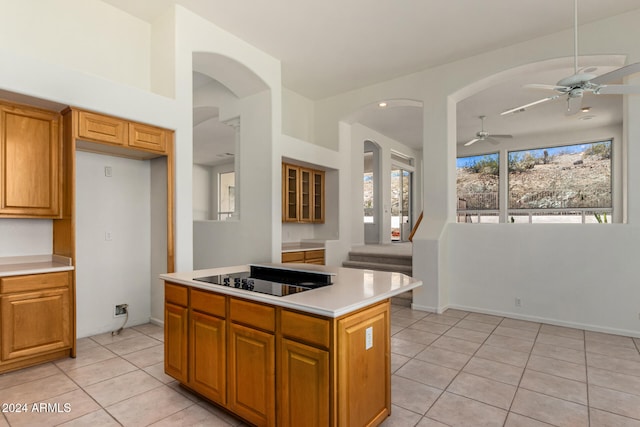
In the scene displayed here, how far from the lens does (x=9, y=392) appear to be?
2.56 meters

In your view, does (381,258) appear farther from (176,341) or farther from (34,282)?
(34,282)

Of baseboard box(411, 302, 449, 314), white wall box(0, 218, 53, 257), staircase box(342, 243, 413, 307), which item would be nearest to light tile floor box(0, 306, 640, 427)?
baseboard box(411, 302, 449, 314)

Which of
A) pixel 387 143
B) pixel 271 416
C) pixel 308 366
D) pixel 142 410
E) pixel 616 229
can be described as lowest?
pixel 142 410

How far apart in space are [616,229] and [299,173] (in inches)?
175

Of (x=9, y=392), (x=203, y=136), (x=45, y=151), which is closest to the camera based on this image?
(x=9, y=392)

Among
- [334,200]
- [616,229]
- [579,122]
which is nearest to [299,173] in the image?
[334,200]

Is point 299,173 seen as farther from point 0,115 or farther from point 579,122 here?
point 579,122

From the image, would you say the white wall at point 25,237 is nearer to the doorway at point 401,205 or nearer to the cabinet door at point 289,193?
the cabinet door at point 289,193

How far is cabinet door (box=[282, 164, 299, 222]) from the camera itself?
599cm

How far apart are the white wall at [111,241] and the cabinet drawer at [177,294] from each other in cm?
168

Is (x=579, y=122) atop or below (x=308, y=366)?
atop

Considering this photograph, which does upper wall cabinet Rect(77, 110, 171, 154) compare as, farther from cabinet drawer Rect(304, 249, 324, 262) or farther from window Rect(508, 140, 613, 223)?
window Rect(508, 140, 613, 223)

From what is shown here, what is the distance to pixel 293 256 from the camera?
5414 millimetres

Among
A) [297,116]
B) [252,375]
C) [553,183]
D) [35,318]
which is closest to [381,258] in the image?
[297,116]
